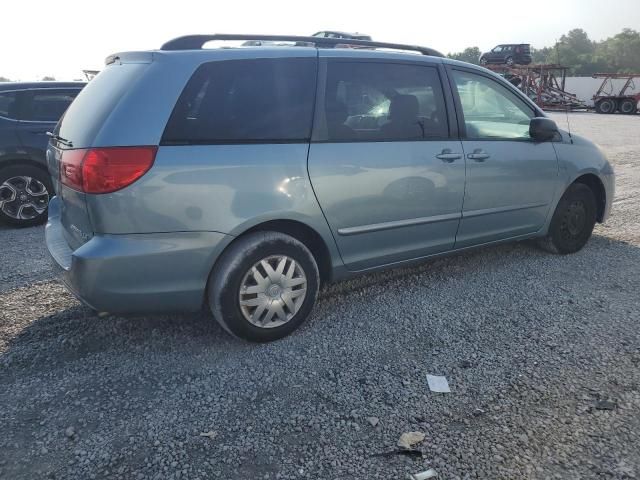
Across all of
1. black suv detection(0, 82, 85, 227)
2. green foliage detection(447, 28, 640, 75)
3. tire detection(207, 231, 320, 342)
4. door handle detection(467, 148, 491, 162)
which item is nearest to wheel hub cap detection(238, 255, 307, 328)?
tire detection(207, 231, 320, 342)

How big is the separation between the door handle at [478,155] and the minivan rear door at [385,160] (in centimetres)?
12

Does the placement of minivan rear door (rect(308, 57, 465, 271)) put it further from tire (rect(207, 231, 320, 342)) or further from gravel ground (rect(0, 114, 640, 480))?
gravel ground (rect(0, 114, 640, 480))

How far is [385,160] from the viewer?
3412mm

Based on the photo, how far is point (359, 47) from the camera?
155 inches

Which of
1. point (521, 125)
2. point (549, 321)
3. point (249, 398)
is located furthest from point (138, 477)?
point (521, 125)

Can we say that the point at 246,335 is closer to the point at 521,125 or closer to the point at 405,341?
the point at 405,341

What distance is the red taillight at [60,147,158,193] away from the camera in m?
2.61

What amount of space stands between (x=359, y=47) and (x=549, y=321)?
249 centimetres

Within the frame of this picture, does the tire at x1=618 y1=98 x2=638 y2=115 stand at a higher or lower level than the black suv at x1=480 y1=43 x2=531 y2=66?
lower

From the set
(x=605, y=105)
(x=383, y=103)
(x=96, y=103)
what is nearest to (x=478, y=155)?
(x=383, y=103)

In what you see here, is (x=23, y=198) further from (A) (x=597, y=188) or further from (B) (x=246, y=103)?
(A) (x=597, y=188)

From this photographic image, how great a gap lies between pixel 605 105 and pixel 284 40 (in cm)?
3212

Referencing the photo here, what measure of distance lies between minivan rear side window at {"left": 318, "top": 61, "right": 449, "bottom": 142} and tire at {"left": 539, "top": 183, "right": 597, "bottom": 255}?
172 centimetres

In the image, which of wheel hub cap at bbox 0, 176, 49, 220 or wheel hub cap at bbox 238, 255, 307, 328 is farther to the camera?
wheel hub cap at bbox 0, 176, 49, 220
